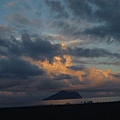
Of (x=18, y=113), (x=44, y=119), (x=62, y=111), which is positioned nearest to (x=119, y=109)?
(x=62, y=111)

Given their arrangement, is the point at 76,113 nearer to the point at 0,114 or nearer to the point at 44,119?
the point at 44,119

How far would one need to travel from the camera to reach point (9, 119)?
48.0 meters

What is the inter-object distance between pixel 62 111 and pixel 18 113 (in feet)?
26.2

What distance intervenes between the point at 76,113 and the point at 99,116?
4777 mm

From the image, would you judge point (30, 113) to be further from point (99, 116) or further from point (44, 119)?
point (99, 116)

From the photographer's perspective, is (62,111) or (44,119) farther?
(62,111)

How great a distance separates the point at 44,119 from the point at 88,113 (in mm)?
8407

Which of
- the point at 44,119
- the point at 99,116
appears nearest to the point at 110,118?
the point at 99,116

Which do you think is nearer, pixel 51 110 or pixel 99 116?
pixel 99 116

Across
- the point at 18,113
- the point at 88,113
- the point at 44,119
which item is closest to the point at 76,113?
the point at 88,113

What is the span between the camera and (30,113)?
171ft

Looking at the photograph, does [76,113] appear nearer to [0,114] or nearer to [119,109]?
[119,109]

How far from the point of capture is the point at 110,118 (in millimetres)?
46844

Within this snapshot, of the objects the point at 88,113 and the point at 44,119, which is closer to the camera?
the point at 44,119
